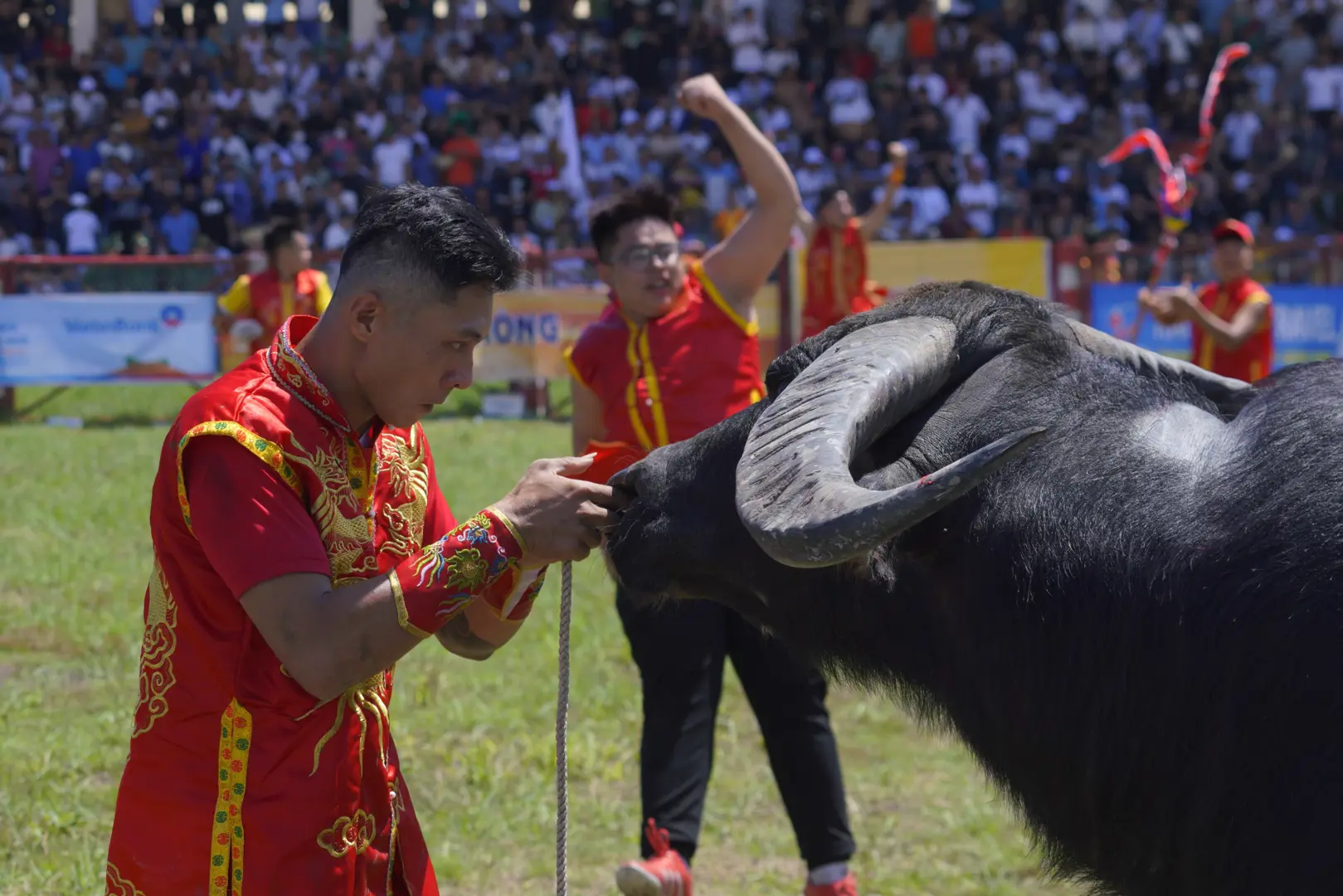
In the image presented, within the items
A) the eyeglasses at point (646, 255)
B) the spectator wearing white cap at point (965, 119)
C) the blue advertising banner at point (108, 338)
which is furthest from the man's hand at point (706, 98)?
the spectator wearing white cap at point (965, 119)

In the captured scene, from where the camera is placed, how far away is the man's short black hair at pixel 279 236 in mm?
11492

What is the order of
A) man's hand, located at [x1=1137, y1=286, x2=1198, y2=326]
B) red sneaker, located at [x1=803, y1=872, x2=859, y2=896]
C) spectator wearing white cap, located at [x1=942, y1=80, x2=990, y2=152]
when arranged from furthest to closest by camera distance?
spectator wearing white cap, located at [x1=942, y1=80, x2=990, y2=152] < man's hand, located at [x1=1137, y1=286, x2=1198, y2=326] < red sneaker, located at [x1=803, y1=872, x2=859, y2=896]

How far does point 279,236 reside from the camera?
11531 mm

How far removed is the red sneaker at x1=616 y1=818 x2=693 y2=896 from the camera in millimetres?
4219

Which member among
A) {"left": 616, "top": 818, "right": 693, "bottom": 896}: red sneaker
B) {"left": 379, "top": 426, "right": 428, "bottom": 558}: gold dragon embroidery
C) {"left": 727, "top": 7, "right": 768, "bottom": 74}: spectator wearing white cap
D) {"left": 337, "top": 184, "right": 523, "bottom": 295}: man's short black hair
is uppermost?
{"left": 727, "top": 7, "right": 768, "bottom": 74}: spectator wearing white cap

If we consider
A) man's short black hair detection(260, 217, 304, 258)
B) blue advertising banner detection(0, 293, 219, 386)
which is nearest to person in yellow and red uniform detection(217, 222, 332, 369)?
man's short black hair detection(260, 217, 304, 258)

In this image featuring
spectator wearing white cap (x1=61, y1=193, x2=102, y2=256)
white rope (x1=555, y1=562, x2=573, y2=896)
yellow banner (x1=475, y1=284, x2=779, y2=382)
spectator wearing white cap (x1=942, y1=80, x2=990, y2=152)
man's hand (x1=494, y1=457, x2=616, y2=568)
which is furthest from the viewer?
spectator wearing white cap (x1=942, y1=80, x2=990, y2=152)

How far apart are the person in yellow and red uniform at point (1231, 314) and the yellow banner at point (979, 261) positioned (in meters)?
7.64

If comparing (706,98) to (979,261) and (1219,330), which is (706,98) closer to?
(1219,330)

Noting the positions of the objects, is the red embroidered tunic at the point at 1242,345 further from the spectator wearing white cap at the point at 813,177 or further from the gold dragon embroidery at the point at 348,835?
the spectator wearing white cap at the point at 813,177

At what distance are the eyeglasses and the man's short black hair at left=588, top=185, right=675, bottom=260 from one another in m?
0.09

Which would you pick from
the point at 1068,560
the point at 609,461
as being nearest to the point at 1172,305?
the point at 609,461

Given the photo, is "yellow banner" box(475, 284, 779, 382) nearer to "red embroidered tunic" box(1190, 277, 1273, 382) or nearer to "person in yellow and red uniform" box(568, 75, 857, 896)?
"red embroidered tunic" box(1190, 277, 1273, 382)

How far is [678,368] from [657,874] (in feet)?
5.03
